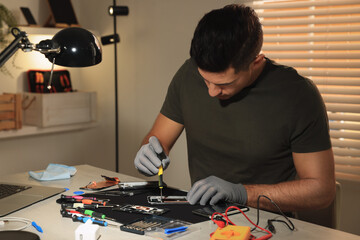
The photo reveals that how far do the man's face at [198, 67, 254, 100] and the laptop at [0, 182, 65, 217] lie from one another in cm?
65

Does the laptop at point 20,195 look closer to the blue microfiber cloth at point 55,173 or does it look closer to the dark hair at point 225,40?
the blue microfiber cloth at point 55,173

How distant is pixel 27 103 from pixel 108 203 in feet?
6.45

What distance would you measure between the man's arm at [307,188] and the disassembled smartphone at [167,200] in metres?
0.22

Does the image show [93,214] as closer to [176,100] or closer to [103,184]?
[103,184]

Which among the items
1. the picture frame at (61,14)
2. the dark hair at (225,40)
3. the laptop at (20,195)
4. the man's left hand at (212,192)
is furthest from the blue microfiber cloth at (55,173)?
the picture frame at (61,14)

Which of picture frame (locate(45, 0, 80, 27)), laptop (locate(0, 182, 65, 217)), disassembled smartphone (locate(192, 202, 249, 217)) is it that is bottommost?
laptop (locate(0, 182, 65, 217))

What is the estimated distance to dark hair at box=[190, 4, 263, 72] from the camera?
1.46m

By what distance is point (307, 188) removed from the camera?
1563mm

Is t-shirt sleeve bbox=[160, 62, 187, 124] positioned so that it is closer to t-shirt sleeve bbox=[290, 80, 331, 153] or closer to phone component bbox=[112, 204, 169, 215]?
t-shirt sleeve bbox=[290, 80, 331, 153]

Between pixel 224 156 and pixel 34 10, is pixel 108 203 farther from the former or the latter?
pixel 34 10

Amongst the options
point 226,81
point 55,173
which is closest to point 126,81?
point 55,173

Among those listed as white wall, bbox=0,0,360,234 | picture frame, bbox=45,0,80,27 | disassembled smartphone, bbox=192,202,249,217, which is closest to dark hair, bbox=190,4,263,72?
disassembled smartphone, bbox=192,202,249,217

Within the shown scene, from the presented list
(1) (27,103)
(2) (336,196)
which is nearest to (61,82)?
(1) (27,103)

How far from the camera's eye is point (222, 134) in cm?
177
